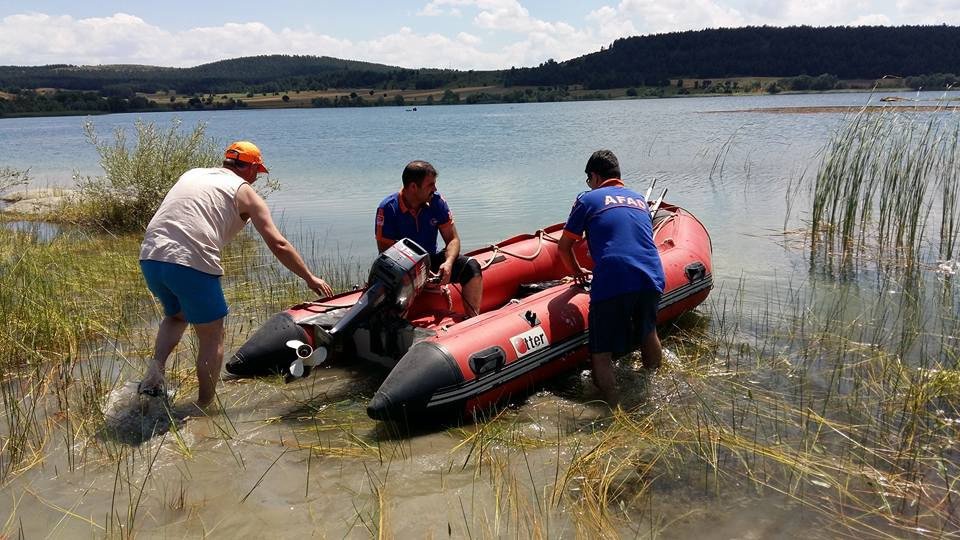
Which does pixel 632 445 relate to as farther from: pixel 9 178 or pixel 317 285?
pixel 9 178

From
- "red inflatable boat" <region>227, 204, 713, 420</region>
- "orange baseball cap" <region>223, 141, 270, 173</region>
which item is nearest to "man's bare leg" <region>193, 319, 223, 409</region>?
"red inflatable boat" <region>227, 204, 713, 420</region>

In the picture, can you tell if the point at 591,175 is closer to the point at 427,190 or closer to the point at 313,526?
the point at 427,190

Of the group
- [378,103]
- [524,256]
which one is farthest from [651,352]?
[378,103]

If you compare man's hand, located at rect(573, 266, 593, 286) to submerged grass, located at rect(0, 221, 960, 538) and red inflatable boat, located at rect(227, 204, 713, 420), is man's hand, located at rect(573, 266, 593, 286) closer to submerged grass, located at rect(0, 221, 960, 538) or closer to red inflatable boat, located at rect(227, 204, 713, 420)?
red inflatable boat, located at rect(227, 204, 713, 420)

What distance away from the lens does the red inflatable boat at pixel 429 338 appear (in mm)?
4000

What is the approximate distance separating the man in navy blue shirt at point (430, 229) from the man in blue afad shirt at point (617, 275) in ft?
3.22

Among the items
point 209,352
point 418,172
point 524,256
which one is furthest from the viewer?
point 524,256

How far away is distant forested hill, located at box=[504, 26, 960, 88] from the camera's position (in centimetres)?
6556

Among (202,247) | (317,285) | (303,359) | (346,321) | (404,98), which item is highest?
(404,98)

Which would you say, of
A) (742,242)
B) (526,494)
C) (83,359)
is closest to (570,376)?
(526,494)

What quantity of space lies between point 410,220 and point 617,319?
5.54 ft

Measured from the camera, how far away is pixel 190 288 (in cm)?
370

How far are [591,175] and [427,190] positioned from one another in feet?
3.76

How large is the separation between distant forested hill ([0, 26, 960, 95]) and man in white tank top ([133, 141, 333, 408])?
70.8 m
